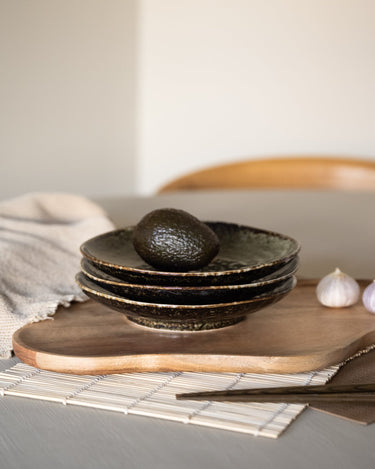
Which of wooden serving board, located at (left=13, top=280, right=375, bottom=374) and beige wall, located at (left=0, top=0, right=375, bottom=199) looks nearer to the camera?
wooden serving board, located at (left=13, top=280, right=375, bottom=374)

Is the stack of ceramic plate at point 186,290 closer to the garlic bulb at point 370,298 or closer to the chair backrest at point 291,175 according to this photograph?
the garlic bulb at point 370,298

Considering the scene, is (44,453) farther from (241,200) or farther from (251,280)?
(241,200)

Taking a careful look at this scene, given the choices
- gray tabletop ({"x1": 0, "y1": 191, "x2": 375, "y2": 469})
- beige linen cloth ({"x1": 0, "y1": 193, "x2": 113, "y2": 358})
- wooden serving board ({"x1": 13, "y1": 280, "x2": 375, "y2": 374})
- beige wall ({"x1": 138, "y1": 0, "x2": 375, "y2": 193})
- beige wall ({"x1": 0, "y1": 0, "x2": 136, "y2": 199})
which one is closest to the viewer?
gray tabletop ({"x1": 0, "y1": 191, "x2": 375, "y2": 469})

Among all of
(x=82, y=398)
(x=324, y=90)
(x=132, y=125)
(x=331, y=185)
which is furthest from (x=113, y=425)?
(x=132, y=125)

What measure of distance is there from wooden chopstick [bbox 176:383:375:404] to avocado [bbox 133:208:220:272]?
6.5 inches

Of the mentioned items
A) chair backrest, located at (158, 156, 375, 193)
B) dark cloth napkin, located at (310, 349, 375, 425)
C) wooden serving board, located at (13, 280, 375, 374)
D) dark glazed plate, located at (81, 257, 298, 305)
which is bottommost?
chair backrest, located at (158, 156, 375, 193)

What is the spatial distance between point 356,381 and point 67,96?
2.59 m

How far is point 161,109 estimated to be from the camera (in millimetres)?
3344

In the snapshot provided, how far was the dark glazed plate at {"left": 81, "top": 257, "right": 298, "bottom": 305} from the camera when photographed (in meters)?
0.70

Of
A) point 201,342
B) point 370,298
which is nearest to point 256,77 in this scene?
point 370,298

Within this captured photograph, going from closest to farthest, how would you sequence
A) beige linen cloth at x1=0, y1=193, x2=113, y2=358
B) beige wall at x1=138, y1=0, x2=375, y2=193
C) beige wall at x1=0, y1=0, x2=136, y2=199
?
beige linen cloth at x1=0, y1=193, x2=113, y2=358
beige wall at x1=0, y1=0, x2=136, y2=199
beige wall at x1=138, y1=0, x2=375, y2=193

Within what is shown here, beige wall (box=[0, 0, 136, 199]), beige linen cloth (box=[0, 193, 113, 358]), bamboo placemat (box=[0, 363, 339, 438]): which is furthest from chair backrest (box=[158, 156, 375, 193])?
bamboo placemat (box=[0, 363, 339, 438])

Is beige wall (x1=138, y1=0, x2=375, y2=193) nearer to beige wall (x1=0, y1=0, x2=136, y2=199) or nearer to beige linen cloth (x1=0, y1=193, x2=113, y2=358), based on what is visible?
beige wall (x1=0, y1=0, x2=136, y2=199)

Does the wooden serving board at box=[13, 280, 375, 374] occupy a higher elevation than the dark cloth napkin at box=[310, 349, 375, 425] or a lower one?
higher
